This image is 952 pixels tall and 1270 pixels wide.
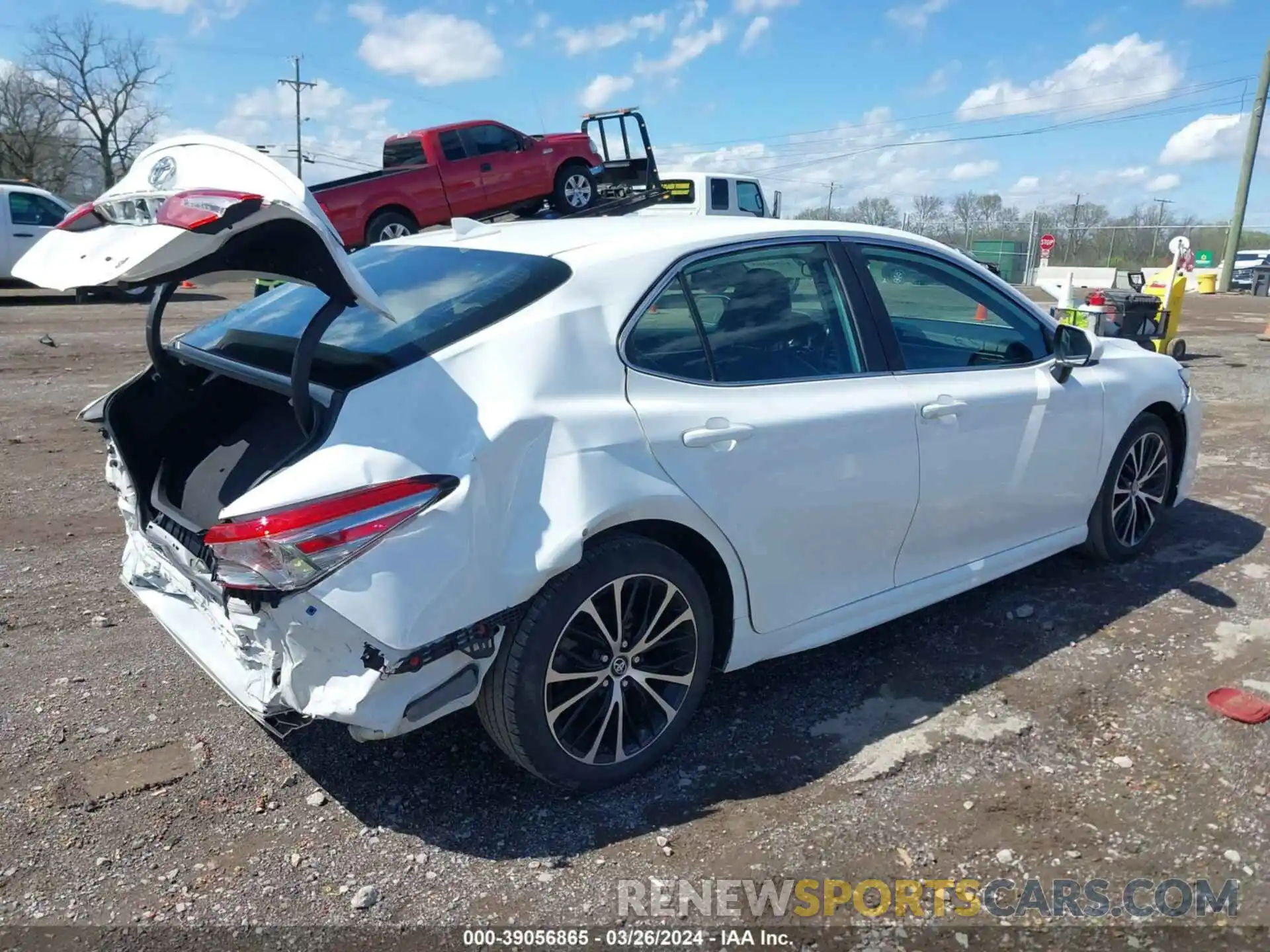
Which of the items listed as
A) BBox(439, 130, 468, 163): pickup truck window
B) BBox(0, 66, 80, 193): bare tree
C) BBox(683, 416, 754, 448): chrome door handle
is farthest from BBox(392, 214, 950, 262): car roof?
BBox(0, 66, 80, 193): bare tree

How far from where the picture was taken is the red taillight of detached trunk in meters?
2.41

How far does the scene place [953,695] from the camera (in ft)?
11.9

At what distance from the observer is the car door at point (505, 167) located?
14469 millimetres

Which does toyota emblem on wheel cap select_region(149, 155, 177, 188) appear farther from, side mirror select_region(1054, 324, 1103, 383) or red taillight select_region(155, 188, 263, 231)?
side mirror select_region(1054, 324, 1103, 383)

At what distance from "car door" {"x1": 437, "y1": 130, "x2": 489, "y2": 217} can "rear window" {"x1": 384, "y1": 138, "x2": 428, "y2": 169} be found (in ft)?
0.99

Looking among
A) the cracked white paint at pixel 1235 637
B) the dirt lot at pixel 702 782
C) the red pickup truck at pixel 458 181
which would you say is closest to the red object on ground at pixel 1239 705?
the dirt lot at pixel 702 782

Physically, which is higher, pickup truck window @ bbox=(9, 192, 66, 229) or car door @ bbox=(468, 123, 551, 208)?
car door @ bbox=(468, 123, 551, 208)

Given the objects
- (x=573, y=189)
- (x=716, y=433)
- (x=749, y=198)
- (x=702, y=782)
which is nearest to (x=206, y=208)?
(x=716, y=433)

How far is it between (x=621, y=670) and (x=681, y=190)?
52.3 feet

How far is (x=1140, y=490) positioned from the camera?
482 centimetres

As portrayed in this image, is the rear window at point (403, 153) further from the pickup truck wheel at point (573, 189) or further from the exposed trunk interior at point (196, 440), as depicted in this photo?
the exposed trunk interior at point (196, 440)

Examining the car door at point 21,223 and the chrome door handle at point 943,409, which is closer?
the chrome door handle at point 943,409

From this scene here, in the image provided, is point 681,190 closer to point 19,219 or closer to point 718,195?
point 718,195

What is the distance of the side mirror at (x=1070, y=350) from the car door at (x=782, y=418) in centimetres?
102
